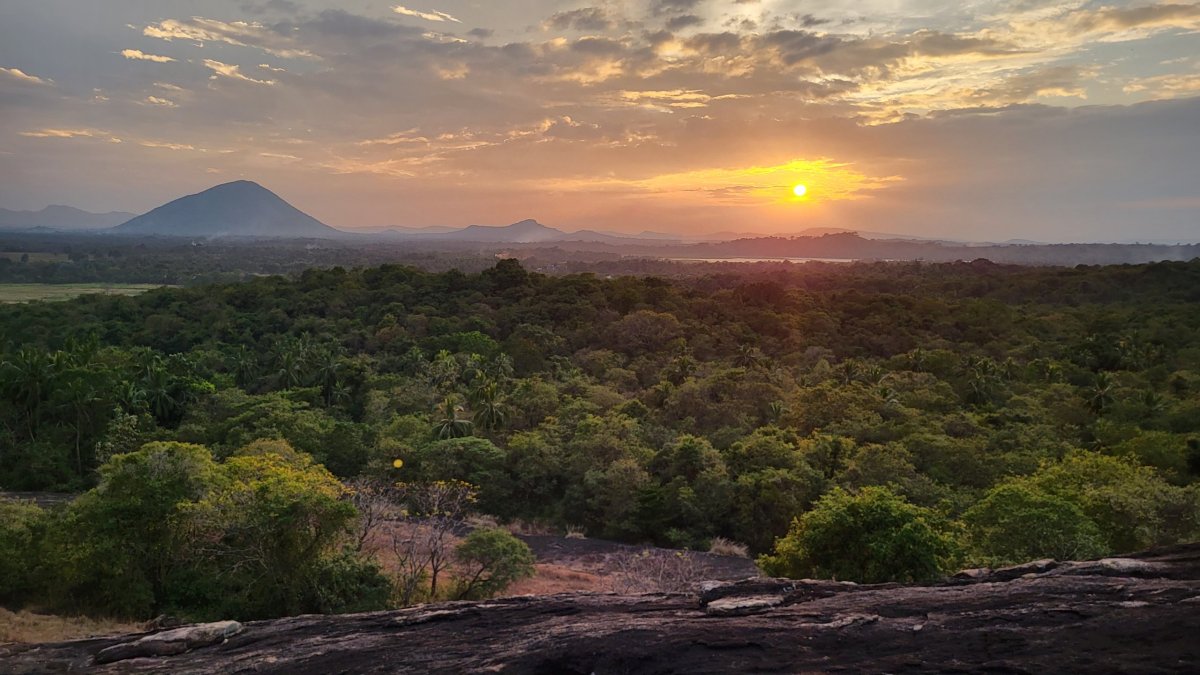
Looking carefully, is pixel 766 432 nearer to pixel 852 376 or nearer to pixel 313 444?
pixel 852 376

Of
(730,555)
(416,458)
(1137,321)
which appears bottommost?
(730,555)

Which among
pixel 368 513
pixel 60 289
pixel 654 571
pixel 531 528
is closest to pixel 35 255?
pixel 60 289

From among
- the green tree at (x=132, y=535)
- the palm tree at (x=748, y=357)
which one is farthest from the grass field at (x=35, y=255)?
the green tree at (x=132, y=535)

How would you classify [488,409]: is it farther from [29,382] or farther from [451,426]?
[29,382]

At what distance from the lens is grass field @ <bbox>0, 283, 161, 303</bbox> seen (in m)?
94.5

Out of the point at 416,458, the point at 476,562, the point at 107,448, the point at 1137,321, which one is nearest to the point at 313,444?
the point at 416,458

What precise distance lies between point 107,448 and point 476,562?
74.3 ft

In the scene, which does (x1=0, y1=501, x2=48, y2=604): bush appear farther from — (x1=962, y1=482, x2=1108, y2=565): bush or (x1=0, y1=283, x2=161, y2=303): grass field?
(x1=0, y1=283, x2=161, y2=303): grass field

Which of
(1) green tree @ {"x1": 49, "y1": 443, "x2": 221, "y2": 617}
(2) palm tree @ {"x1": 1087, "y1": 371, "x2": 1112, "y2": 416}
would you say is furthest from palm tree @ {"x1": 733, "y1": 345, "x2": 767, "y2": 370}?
(1) green tree @ {"x1": 49, "y1": 443, "x2": 221, "y2": 617}

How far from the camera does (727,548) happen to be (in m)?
25.8

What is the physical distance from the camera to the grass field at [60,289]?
9450 centimetres

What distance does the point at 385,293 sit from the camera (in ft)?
237

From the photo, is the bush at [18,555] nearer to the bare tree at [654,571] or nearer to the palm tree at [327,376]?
the bare tree at [654,571]

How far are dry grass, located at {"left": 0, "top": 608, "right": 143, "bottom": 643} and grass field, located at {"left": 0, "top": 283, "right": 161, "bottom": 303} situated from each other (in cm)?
9261
